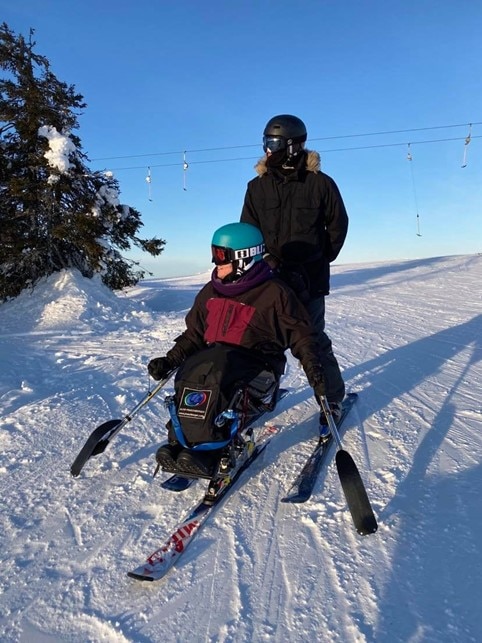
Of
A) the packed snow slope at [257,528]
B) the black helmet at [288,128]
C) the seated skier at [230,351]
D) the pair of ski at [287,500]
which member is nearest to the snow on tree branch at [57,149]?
the packed snow slope at [257,528]

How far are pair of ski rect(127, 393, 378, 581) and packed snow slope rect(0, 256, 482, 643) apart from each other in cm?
7

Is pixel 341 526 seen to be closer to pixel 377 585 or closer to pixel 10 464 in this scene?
pixel 377 585

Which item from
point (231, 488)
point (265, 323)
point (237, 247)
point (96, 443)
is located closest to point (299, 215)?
point (237, 247)

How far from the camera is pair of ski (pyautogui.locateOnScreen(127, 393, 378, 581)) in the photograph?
2.57 metres

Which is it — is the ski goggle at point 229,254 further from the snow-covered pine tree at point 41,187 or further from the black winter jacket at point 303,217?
the snow-covered pine tree at point 41,187

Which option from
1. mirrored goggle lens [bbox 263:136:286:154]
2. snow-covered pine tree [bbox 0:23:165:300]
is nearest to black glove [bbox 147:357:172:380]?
mirrored goggle lens [bbox 263:136:286:154]

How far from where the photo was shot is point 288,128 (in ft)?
13.1

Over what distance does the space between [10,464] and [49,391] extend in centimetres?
188

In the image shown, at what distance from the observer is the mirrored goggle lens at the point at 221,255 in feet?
11.8

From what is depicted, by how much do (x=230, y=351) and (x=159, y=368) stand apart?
2.28 feet

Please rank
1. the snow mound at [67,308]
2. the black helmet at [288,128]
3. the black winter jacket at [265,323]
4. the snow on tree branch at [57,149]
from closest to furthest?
the black winter jacket at [265,323]
the black helmet at [288,128]
the snow mound at [67,308]
the snow on tree branch at [57,149]

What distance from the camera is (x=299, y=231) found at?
4156 millimetres

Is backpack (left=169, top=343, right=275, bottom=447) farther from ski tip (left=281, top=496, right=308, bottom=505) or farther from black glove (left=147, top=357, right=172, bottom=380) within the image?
ski tip (left=281, top=496, right=308, bottom=505)

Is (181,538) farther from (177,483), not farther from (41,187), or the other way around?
(41,187)
